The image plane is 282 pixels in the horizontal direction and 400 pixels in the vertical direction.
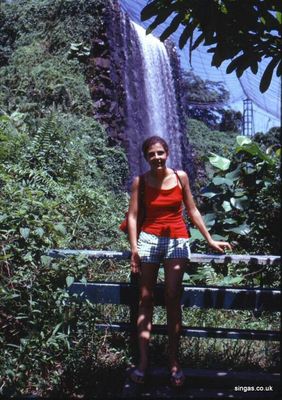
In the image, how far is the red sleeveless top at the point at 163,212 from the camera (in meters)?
2.74

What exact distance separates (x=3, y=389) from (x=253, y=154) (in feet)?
11.2

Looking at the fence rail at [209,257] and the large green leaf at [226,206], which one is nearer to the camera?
the fence rail at [209,257]

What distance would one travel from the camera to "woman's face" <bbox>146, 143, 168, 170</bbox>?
109 inches

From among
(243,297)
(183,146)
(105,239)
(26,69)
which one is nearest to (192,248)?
(105,239)

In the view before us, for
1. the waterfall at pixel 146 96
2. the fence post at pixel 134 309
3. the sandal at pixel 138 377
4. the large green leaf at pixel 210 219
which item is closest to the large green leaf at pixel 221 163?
the large green leaf at pixel 210 219

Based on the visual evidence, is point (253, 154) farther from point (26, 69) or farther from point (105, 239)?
point (26, 69)

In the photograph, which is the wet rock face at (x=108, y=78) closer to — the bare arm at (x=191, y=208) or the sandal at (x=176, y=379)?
the bare arm at (x=191, y=208)

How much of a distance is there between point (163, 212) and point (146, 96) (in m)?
9.02

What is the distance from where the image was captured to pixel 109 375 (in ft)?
9.85

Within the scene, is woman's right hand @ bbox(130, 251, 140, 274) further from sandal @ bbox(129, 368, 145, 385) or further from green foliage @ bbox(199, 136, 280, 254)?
green foliage @ bbox(199, 136, 280, 254)

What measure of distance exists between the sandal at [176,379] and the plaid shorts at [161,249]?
65 cm

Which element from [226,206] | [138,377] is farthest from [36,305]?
[226,206]

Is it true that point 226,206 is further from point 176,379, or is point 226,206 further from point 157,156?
point 176,379

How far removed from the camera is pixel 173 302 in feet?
8.83
